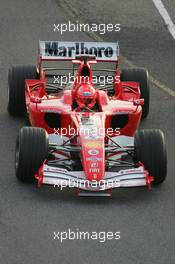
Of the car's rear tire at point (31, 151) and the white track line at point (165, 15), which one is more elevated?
the car's rear tire at point (31, 151)

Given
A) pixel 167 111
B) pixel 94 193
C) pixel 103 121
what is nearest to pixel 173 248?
pixel 94 193

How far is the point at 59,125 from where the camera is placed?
70.0 ft

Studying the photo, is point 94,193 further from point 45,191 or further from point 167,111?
point 167,111

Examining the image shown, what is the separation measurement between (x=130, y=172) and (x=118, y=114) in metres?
1.66

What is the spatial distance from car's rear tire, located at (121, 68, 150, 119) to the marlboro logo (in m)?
0.36

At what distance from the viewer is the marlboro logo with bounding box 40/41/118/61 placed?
23453 mm

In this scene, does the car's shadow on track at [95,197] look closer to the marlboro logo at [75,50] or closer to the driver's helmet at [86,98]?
the driver's helmet at [86,98]

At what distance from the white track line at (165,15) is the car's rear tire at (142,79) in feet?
18.7

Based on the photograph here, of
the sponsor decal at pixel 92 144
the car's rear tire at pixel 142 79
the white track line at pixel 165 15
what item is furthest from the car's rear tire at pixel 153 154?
the white track line at pixel 165 15

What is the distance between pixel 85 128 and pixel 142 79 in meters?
3.08

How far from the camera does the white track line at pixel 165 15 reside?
2938 cm

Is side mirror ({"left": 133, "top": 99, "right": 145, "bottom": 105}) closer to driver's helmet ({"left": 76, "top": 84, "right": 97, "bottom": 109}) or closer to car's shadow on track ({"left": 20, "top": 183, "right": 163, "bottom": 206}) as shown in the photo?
driver's helmet ({"left": 76, "top": 84, "right": 97, "bottom": 109})

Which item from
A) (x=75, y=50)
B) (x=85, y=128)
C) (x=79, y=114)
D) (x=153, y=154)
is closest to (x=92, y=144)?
(x=85, y=128)

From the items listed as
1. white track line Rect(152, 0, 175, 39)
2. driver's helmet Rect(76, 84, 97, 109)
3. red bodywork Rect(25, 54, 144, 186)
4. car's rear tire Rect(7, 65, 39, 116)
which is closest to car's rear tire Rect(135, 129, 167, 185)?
red bodywork Rect(25, 54, 144, 186)
